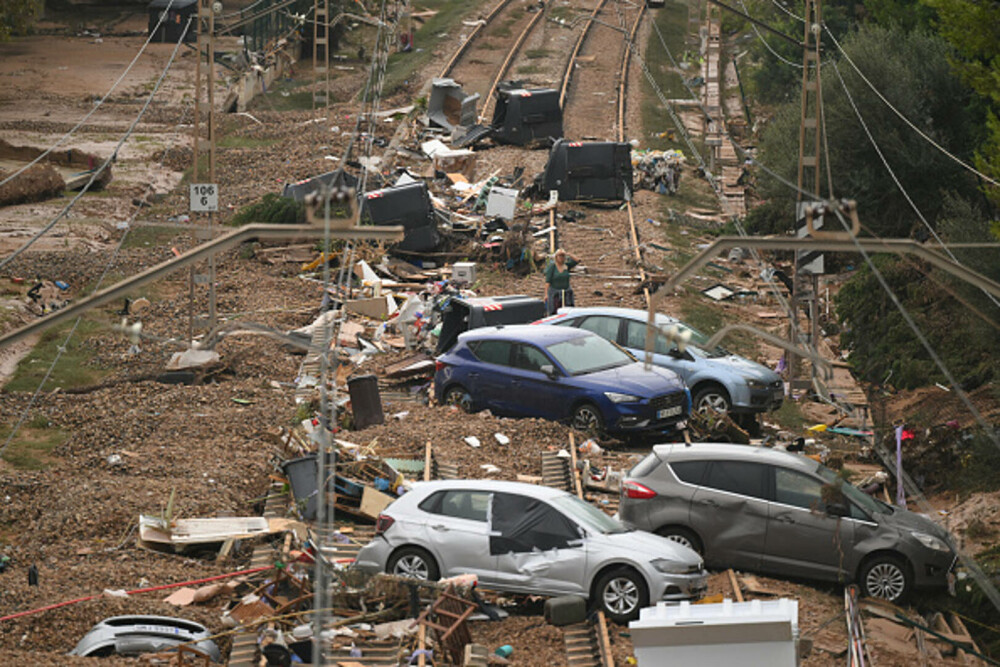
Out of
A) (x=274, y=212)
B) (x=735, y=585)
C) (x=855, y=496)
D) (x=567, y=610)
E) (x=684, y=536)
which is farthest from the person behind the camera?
(x=274, y=212)

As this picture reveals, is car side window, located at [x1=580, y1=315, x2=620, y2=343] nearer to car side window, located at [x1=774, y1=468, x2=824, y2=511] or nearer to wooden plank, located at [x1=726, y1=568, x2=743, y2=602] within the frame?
car side window, located at [x1=774, y1=468, x2=824, y2=511]

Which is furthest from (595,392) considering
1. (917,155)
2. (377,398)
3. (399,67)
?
(399,67)

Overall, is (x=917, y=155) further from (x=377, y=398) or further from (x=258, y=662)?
(x=258, y=662)

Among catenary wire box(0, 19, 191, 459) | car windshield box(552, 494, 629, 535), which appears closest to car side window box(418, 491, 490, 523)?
car windshield box(552, 494, 629, 535)

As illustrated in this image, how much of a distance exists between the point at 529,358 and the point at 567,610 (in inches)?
276

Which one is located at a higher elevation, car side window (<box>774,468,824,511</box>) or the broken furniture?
car side window (<box>774,468,824,511</box>)

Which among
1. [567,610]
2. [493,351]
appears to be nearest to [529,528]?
[567,610]

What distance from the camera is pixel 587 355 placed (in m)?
21.4

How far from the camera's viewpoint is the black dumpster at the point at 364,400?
21.6 metres

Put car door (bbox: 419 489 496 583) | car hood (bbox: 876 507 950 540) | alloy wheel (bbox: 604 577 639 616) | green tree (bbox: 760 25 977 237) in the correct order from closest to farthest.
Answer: alloy wheel (bbox: 604 577 639 616)
car door (bbox: 419 489 496 583)
car hood (bbox: 876 507 950 540)
green tree (bbox: 760 25 977 237)

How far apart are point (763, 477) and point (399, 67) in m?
40.2

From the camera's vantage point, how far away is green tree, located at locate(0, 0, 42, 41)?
164 feet

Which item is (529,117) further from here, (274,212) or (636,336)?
(636,336)

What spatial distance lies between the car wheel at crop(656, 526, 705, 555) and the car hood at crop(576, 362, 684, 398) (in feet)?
12.7
